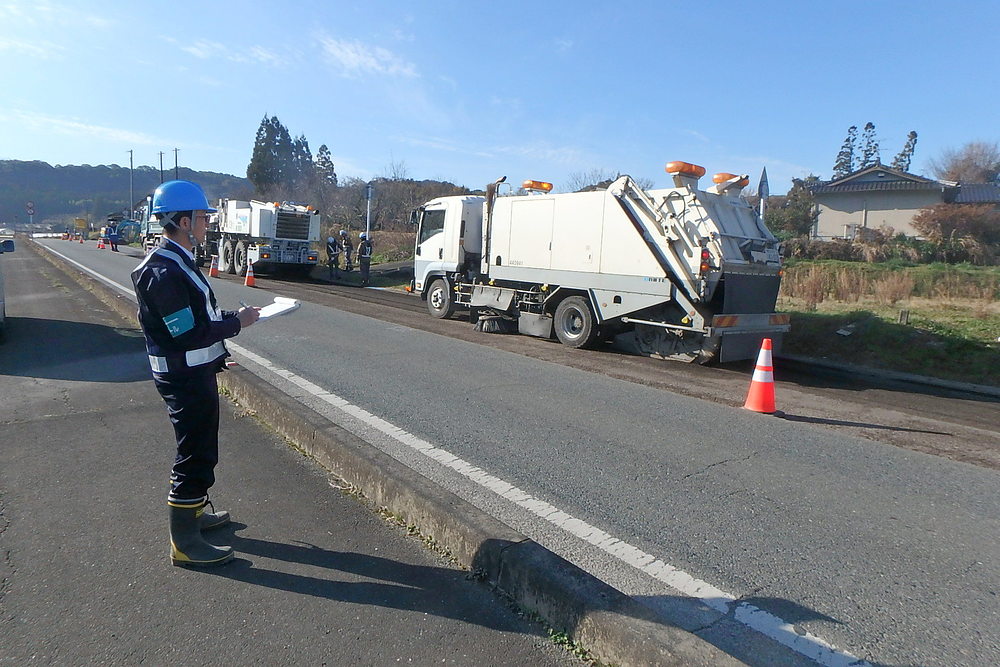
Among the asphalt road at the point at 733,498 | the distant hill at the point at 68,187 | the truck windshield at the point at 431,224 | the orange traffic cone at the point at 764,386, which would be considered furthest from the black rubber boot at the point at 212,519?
the distant hill at the point at 68,187

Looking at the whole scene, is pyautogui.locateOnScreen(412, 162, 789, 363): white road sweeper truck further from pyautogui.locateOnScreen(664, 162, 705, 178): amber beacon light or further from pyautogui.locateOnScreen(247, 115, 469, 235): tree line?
pyautogui.locateOnScreen(247, 115, 469, 235): tree line

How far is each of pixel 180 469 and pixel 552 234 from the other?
9.15m

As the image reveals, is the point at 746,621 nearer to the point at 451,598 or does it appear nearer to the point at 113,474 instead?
the point at 451,598

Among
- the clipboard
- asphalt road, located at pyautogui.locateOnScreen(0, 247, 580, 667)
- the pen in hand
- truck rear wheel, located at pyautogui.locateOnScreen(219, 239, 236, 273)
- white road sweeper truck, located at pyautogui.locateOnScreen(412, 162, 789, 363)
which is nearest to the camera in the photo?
asphalt road, located at pyautogui.locateOnScreen(0, 247, 580, 667)

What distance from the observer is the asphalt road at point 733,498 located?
305cm

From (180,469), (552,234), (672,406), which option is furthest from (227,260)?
(180,469)

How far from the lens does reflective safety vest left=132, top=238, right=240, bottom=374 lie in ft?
10.5

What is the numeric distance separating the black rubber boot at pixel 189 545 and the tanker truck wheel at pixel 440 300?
1140 centimetres

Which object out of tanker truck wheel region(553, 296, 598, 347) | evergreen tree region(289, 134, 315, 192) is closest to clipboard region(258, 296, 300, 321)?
tanker truck wheel region(553, 296, 598, 347)

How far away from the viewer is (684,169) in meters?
10.0

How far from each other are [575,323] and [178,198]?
8.75m

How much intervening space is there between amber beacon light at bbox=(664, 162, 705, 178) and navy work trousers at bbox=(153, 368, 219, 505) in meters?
8.27

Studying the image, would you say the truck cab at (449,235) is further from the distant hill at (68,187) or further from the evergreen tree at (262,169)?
the distant hill at (68,187)

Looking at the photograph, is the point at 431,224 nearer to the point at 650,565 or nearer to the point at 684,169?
the point at 684,169
